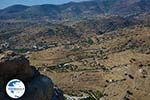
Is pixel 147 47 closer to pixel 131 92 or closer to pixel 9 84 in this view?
pixel 131 92

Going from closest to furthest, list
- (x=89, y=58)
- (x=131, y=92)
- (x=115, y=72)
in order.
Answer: (x=131, y=92) → (x=115, y=72) → (x=89, y=58)

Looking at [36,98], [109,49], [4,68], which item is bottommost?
[109,49]

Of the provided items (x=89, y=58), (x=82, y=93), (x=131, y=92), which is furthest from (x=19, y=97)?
(x=89, y=58)
